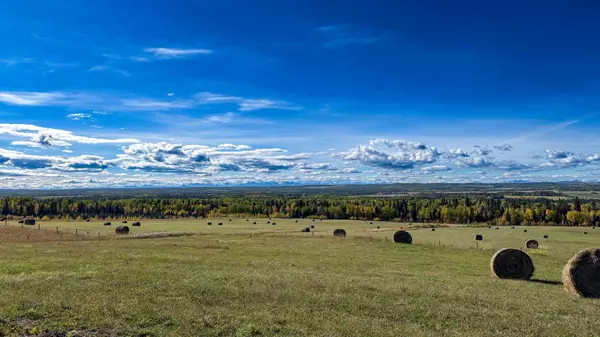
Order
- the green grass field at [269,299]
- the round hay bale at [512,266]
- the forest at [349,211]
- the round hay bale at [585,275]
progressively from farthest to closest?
the forest at [349,211]
the round hay bale at [512,266]
the round hay bale at [585,275]
the green grass field at [269,299]

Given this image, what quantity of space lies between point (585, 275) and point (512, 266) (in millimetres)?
6271

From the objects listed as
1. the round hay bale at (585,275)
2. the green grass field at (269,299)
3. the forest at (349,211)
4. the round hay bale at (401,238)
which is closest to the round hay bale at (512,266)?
the green grass field at (269,299)

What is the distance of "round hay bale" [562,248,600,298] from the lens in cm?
2198

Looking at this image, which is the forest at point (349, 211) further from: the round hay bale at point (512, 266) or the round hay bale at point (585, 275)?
the round hay bale at point (585, 275)

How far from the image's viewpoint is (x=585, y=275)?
22.1m

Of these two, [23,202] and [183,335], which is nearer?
[183,335]

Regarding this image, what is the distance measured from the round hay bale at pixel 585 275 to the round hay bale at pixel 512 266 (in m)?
5.66

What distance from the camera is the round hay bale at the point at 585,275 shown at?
21984mm

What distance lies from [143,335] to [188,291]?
6258 mm

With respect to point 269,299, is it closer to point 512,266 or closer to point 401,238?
point 512,266

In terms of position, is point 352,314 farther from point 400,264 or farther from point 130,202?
point 130,202

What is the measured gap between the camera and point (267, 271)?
26234mm

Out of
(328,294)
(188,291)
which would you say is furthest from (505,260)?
(188,291)

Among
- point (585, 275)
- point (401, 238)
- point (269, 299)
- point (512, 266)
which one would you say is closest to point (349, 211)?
point (401, 238)
